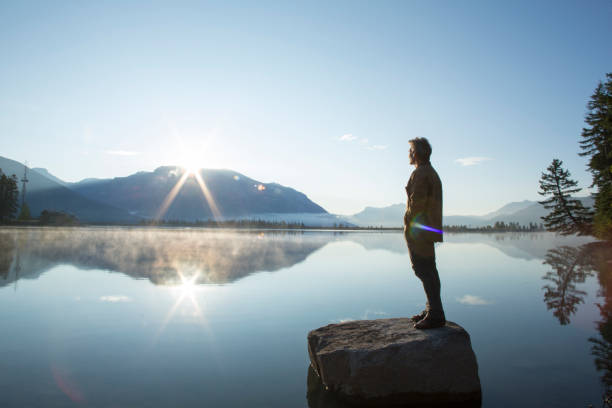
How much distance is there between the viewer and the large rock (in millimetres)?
4180

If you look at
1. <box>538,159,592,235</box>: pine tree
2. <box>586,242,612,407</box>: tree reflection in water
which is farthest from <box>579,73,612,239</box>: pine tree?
<box>586,242,612,407</box>: tree reflection in water

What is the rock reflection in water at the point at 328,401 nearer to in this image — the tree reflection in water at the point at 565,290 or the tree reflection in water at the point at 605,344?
the tree reflection in water at the point at 605,344

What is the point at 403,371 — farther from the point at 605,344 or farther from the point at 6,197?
the point at 6,197

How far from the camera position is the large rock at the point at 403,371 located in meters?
4.18

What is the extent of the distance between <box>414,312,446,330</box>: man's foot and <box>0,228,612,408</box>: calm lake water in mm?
750

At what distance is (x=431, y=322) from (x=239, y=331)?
10.1 ft

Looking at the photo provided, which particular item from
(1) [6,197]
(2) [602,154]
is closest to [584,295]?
(2) [602,154]

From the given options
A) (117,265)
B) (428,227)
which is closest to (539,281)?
(428,227)

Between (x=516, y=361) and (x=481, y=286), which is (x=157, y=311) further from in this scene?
(x=481, y=286)

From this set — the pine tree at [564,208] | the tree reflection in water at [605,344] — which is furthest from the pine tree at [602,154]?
the tree reflection in water at [605,344]

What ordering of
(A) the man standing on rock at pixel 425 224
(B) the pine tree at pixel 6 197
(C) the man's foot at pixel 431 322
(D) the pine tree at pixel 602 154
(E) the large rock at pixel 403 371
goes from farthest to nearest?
(B) the pine tree at pixel 6 197, (D) the pine tree at pixel 602 154, (A) the man standing on rock at pixel 425 224, (C) the man's foot at pixel 431 322, (E) the large rock at pixel 403 371

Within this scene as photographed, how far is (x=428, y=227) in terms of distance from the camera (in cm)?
533

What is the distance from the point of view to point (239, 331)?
625 centimetres

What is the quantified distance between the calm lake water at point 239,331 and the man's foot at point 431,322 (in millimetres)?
750
